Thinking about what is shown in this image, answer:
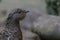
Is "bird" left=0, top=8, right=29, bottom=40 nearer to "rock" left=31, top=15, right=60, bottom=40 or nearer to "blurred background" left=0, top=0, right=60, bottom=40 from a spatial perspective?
"rock" left=31, top=15, right=60, bottom=40

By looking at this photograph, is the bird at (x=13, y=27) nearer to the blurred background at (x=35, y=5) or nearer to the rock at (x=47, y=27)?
the rock at (x=47, y=27)

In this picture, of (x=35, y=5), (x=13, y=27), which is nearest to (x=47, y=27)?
(x=13, y=27)

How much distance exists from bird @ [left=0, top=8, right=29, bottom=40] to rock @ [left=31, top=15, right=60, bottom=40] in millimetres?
1398

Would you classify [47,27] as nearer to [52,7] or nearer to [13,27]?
[13,27]

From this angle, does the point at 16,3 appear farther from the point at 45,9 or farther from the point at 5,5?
the point at 45,9

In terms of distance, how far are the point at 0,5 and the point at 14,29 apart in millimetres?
4722

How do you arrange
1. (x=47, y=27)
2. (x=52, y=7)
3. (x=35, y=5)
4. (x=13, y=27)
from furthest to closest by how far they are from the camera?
(x=35, y=5) < (x=52, y=7) < (x=47, y=27) < (x=13, y=27)

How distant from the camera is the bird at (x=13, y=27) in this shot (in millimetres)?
2754

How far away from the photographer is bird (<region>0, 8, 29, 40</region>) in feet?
9.04

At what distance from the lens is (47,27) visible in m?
4.26

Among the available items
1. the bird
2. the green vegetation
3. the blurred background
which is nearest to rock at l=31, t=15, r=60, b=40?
the bird

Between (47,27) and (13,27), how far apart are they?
151cm

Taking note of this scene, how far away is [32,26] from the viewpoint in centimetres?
470

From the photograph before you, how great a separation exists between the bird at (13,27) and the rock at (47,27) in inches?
55.0
